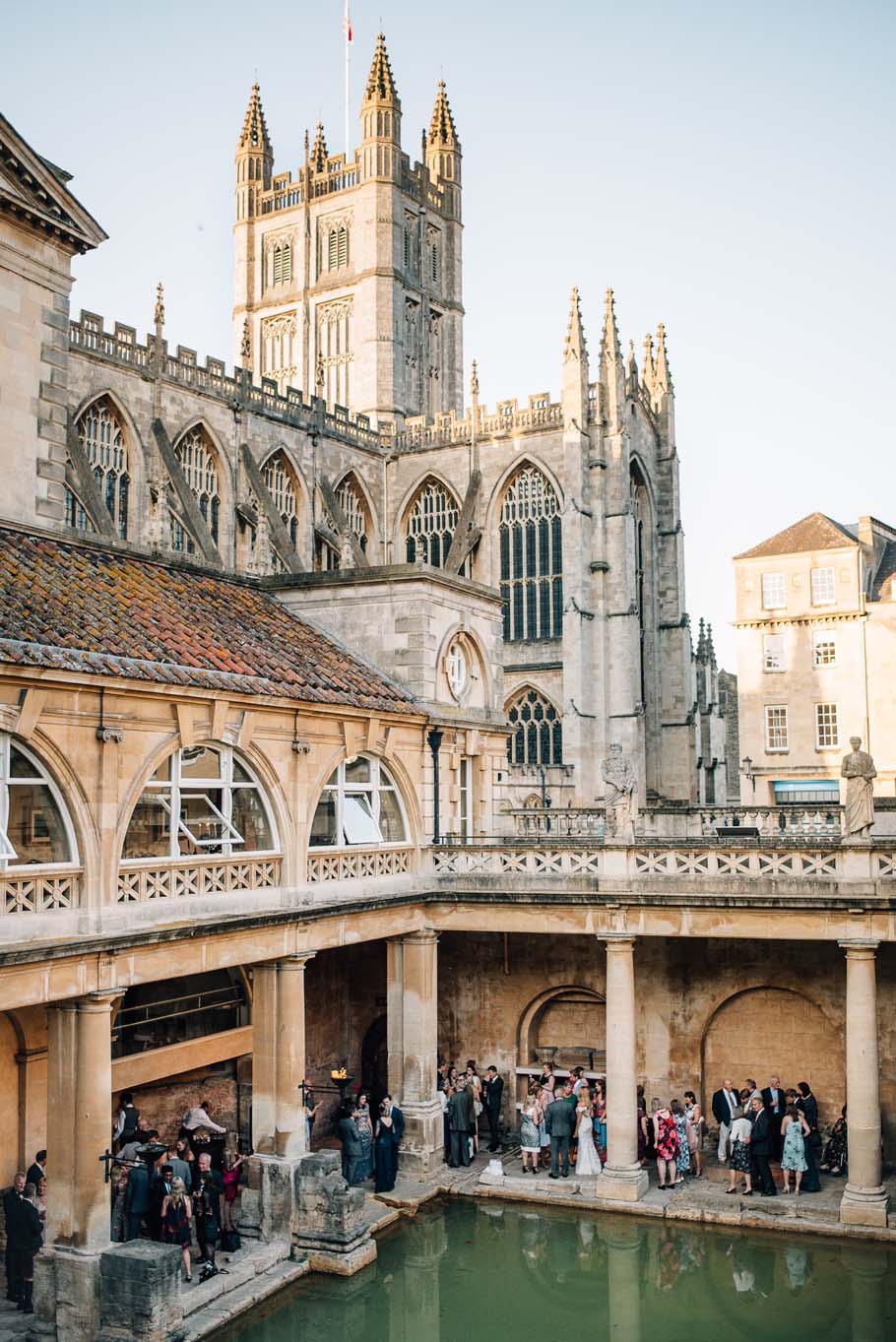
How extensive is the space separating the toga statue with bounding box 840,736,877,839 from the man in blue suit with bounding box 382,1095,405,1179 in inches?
345

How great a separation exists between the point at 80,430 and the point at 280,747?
2282 centimetres

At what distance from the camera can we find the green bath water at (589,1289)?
16.4 m

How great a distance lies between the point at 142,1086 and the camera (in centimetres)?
2116

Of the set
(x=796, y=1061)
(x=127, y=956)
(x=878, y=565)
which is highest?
(x=878, y=565)

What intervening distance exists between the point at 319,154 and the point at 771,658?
132 feet

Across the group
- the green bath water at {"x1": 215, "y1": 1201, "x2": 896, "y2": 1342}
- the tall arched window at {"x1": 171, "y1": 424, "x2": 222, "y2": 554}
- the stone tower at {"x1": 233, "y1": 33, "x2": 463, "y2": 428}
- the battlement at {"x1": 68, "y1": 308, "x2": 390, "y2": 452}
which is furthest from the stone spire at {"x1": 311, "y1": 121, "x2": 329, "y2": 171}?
the green bath water at {"x1": 215, "y1": 1201, "x2": 896, "y2": 1342}

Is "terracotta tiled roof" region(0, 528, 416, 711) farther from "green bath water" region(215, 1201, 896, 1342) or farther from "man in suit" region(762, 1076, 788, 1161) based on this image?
"man in suit" region(762, 1076, 788, 1161)

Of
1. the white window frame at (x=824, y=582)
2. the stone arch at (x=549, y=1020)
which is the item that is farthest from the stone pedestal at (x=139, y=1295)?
the white window frame at (x=824, y=582)

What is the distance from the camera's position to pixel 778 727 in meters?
49.7

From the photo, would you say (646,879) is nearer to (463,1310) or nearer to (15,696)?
(463,1310)

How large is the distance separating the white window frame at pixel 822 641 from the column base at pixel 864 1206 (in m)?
30.7

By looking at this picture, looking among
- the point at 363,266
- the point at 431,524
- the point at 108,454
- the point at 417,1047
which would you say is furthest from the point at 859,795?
the point at 363,266

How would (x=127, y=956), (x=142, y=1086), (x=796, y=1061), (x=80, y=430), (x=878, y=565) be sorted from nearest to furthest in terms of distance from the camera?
(x=127, y=956), (x=142, y=1086), (x=796, y=1061), (x=80, y=430), (x=878, y=565)

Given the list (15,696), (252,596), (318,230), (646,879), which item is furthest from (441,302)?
(15,696)
